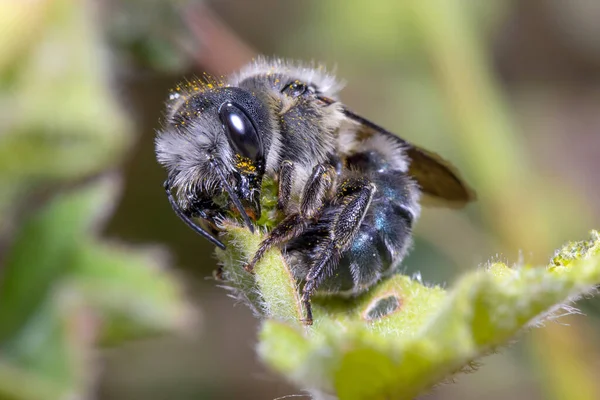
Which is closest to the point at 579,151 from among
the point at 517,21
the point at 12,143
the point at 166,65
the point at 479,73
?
the point at 517,21

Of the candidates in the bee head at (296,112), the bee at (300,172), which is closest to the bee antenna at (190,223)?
the bee at (300,172)

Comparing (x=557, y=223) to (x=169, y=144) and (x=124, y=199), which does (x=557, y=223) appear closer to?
(x=124, y=199)

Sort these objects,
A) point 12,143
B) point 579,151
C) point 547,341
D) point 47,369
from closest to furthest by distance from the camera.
Answer: point 47,369
point 12,143
point 547,341
point 579,151

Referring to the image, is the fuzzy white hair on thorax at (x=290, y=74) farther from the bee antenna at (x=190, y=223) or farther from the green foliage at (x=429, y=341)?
the green foliage at (x=429, y=341)

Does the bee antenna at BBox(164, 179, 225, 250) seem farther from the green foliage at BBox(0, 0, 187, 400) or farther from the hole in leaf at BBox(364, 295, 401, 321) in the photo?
the green foliage at BBox(0, 0, 187, 400)

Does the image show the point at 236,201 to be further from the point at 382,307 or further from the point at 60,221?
the point at 60,221

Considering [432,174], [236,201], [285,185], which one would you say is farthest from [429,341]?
[432,174]

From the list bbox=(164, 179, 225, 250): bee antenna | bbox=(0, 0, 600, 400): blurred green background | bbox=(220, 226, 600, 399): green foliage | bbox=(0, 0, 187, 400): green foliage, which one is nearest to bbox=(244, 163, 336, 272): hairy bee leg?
bbox=(164, 179, 225, 250): bee antenna
